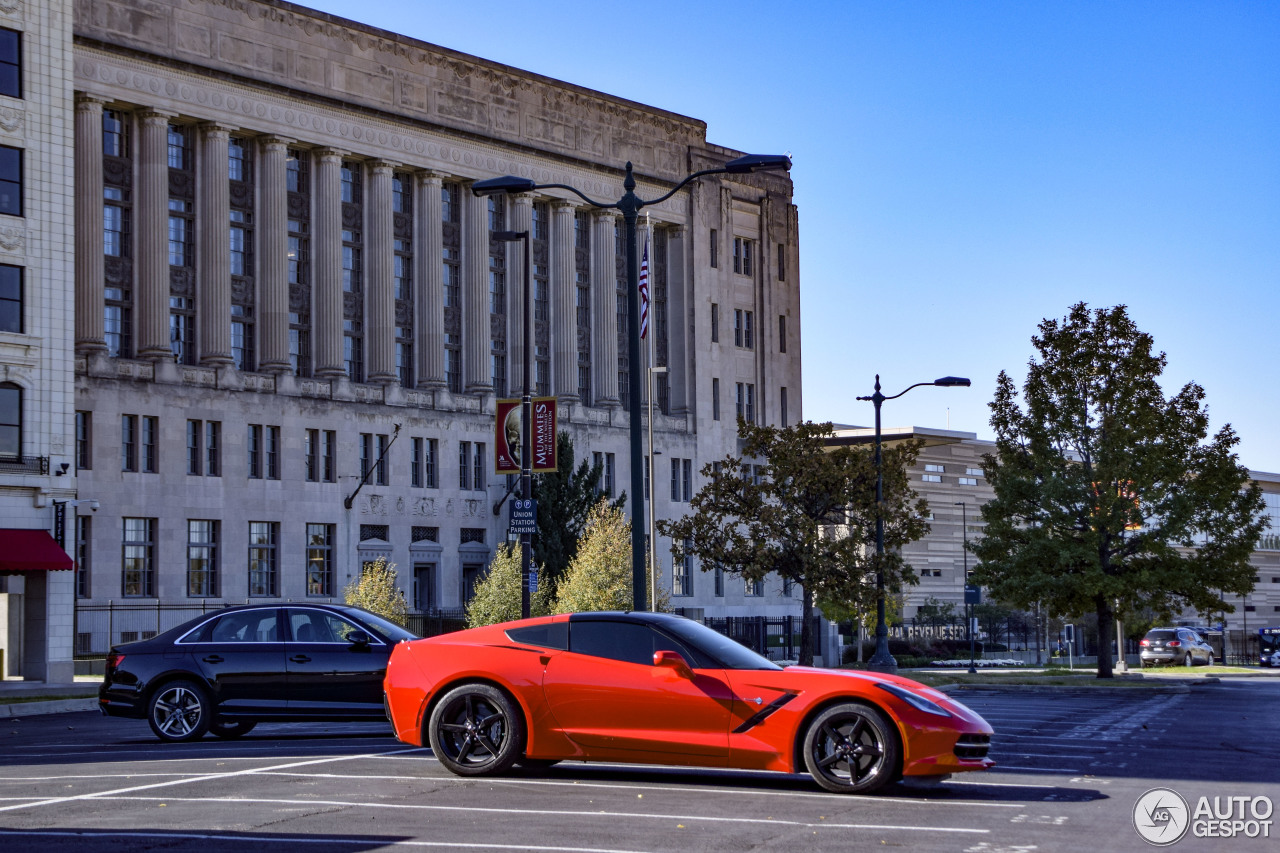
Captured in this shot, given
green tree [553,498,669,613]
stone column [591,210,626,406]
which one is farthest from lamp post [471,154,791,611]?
stone column [591,210,626,406]

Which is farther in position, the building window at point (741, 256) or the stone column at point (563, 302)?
the building window at point (741, 256)

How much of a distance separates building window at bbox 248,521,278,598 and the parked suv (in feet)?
115

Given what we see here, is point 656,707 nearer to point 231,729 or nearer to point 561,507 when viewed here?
point 231,729

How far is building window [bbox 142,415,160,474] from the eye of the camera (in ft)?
193

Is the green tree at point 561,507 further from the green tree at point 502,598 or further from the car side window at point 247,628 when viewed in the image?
the car side window at point 247,628

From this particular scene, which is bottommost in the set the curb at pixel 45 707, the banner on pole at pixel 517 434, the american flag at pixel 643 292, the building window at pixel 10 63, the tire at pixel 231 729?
the curb at pixel 45 707

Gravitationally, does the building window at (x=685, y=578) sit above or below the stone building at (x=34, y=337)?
below

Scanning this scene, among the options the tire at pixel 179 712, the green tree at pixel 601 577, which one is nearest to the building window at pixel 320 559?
the green tree at pixel 601 577

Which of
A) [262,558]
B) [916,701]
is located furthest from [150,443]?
[916,701]

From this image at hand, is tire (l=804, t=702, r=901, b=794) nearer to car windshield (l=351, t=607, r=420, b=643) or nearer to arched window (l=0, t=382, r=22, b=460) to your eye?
car windshield (l=351, t=607, r=420, b=643)

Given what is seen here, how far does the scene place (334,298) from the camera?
66.6m

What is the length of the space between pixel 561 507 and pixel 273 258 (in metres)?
16.1

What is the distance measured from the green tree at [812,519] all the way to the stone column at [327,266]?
25524mm

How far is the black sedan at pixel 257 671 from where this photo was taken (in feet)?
59.5
